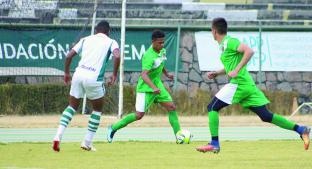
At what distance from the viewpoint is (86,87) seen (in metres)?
15.8

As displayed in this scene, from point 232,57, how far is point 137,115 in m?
3.16

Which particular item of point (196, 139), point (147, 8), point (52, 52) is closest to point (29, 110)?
point (52, 52)

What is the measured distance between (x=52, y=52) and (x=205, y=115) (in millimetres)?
4763

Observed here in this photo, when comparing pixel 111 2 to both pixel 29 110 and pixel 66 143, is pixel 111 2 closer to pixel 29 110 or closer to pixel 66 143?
pixel 29 110

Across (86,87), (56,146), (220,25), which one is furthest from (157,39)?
(56,146)

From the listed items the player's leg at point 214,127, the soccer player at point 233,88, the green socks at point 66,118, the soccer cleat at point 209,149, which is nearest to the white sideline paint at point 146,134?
the green socks at point 66,118

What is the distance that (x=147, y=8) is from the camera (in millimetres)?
32438

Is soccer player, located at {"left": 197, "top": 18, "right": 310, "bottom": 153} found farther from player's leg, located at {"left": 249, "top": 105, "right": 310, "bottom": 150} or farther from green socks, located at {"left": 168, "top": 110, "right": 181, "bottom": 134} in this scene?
green socks, located at {"left": 168, "top": 110, "right": 181, "bottom": 134}

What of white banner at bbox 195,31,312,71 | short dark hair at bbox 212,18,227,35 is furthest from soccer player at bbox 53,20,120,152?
white banner at bbox 195,31,312,71

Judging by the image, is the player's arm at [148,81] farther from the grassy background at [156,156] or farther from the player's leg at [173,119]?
the grassy background at [156,156]

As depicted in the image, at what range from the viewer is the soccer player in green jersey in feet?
58.9

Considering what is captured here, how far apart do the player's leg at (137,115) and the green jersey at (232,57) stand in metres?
2.97

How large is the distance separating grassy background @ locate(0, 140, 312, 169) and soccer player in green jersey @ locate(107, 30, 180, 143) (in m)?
0.43

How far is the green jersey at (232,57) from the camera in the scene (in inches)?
602
